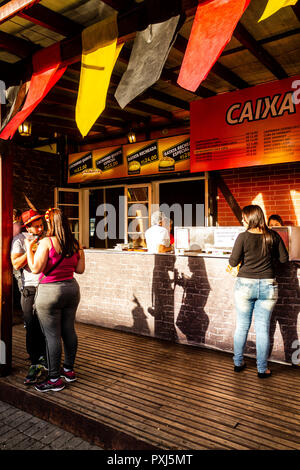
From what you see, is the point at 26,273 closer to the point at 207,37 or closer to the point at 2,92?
the point at 2,92

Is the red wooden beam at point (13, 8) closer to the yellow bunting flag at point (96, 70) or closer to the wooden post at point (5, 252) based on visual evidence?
the yellow bunting flag at point (96, 70)

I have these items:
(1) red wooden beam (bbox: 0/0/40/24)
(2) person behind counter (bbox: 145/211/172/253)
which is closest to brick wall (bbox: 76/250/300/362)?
(2) person behind counter (bbox: 145/211/172/253)

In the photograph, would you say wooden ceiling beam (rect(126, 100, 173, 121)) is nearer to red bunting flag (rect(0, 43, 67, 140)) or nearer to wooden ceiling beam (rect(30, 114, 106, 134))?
wooden ceiling beam (rect(30, 114, 106, 134))

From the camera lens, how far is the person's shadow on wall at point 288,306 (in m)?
3.70

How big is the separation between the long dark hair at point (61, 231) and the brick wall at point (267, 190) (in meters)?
4.09

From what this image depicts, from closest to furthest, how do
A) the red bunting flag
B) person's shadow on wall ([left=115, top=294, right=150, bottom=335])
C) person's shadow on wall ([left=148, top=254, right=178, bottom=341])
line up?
the red bunting flag → person's shadow on wall ([left=148, top=254, right=178, bottom=341]) → person's shadow on wall ([left=115, top=294, right=150, bottom=335])

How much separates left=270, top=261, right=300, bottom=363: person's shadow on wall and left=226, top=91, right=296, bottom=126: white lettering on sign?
268 centimetres

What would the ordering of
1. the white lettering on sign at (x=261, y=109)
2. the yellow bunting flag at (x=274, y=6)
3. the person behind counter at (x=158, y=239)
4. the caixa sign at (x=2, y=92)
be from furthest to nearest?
the person behind counter at (x=158, y=239) → the white lettering on sign at (x=261, y=109) → the caixa sign at (x=2, y=92) → the yellow bunting flag at (x=274, y=6)

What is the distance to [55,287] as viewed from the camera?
3143mm

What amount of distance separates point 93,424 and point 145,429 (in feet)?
1.43

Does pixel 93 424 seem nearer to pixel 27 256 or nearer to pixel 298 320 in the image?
pixel 27 256

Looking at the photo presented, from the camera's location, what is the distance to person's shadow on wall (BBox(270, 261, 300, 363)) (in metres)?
3.70

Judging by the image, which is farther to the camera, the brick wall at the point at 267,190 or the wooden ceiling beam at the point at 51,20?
the brick wall at the point at 267,190

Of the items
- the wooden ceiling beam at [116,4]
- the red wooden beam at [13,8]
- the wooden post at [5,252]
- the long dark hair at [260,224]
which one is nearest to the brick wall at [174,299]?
the long dark hair at [260,224]
